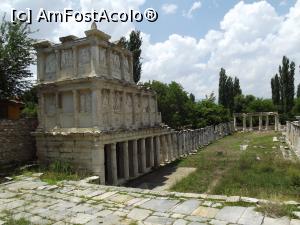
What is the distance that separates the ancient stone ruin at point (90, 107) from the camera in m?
13.3

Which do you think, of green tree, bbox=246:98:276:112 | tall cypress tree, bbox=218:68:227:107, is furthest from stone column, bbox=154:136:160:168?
green tree, bbox=246:98:276:112

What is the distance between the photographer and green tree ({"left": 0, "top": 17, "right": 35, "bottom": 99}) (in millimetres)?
16094

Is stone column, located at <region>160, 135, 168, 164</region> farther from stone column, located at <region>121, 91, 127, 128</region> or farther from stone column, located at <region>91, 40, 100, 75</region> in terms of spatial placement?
stone column, located at <region>91, 40, 100, 75</region>

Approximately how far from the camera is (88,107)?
537 inches

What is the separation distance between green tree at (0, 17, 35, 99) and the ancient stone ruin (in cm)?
180

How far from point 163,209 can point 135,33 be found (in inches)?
828

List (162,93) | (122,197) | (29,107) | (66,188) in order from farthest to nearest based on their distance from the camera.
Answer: (162,93)
(29,107)
(66,188)
(122,197)

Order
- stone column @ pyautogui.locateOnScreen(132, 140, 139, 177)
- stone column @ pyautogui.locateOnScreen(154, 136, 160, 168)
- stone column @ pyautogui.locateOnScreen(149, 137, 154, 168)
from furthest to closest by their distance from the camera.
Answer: stone column @ pyautogui.locateOnScreen(154, 136, 160, 168) → stone column @ pyautogui.locateOnScreen(149, 137, 154, 168) → stone column @ pyautogui.locateOnScreen(132, 140, 139, 177)

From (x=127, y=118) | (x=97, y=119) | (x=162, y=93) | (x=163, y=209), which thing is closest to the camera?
(x=163, y=209)

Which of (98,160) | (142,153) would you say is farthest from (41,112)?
(142,153)

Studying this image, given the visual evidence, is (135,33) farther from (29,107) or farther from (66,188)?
(66,188)

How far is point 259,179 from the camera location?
46.6 ft

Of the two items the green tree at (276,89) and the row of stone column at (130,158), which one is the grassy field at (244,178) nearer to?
the row of stone column at (130,158)

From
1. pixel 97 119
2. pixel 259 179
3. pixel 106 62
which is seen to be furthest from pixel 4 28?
pixel 259 179
